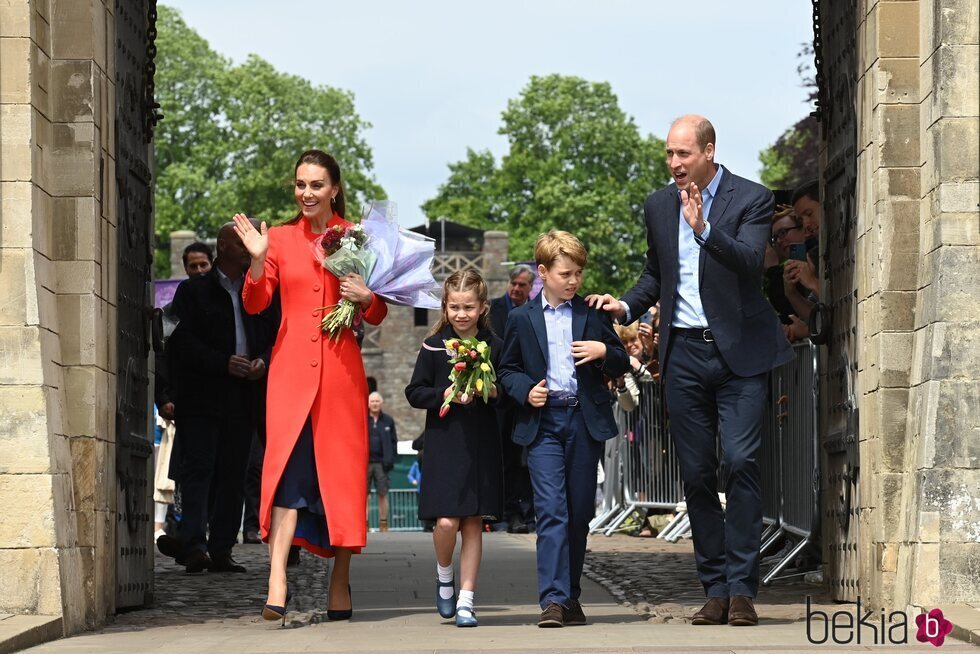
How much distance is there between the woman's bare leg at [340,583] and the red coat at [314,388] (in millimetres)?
84

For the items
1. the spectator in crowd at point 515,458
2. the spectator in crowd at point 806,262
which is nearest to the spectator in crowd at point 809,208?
the spectator in crowd at point 806,262

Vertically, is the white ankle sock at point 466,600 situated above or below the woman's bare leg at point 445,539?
below

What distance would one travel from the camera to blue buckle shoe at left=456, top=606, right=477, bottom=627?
28.0 ft

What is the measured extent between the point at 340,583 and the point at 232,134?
6111 cm

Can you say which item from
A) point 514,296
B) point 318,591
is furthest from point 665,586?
point 514,296

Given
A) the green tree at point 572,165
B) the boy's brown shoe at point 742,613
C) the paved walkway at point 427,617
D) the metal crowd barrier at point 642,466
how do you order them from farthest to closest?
the green tree at point 572,165 → the metal crowd barrier at point 642,466 → the boy's brown shoe at point 742,613 → the paved walkway at point 427,617

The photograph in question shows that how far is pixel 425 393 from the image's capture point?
890 centimetres

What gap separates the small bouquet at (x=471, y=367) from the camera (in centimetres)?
868

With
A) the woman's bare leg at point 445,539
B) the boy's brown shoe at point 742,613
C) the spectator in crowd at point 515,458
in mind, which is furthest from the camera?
the spectator in crowd at point 515,458

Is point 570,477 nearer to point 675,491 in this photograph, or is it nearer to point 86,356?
point 86,356

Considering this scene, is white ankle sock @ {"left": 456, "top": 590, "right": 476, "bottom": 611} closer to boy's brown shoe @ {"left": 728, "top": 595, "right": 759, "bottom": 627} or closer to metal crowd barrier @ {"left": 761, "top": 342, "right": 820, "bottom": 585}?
boy's brown shoe @ {"left": 728, "top": 595, "right": 759, "bottom": 627}

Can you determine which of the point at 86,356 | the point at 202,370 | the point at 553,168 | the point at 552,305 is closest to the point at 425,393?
the point at 552,305

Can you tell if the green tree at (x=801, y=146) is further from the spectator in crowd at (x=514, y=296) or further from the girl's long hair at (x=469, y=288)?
the girl's long hair at (x=469, y=288)

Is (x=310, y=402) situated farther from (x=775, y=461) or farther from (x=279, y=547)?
(x=775, y=461)
